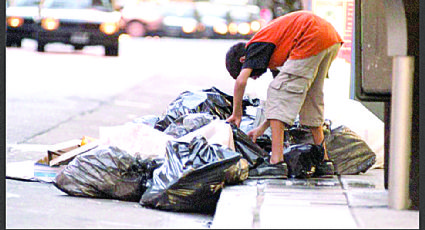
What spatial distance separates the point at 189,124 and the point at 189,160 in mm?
1221

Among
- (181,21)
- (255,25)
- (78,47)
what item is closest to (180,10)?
(181,21)

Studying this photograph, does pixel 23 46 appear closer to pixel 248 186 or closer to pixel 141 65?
pixel 141 65

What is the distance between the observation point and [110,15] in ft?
89.9

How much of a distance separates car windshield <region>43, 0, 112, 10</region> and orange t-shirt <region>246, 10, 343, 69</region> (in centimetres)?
2109

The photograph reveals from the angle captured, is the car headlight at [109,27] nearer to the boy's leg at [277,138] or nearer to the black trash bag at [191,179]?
the boy's leg at [277,138]

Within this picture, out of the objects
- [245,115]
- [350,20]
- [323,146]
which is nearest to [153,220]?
[323,146]

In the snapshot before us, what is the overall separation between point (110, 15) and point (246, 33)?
12.5 m

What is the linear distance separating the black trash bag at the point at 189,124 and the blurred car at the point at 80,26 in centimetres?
1915

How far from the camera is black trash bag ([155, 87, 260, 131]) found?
8523mm

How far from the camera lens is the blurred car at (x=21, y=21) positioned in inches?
1101

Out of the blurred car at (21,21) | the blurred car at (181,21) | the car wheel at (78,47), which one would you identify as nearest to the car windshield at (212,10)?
the blurred car at (181,21)

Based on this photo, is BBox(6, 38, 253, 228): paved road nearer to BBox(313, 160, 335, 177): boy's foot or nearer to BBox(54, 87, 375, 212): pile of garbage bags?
BBox(54, 87, 375, 212): pile of garbage bags

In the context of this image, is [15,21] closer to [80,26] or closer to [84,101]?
[80,26]

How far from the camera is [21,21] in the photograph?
28.1 meters
